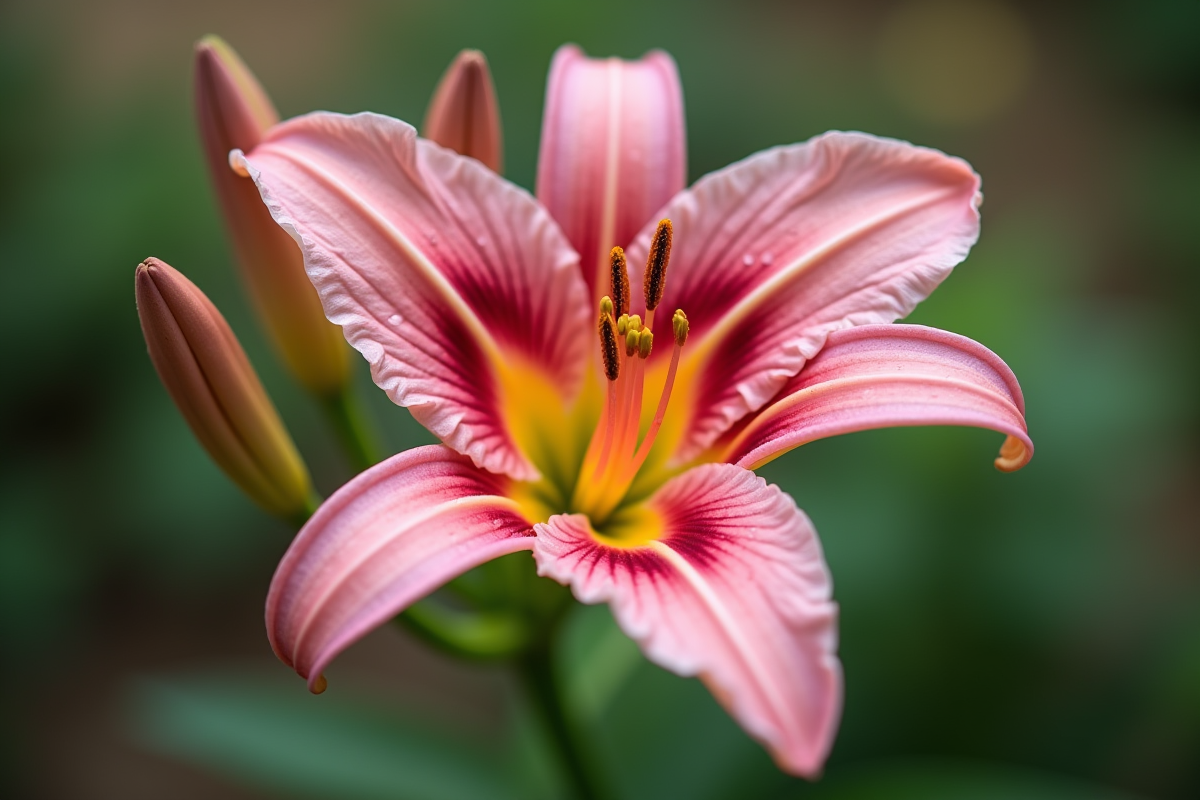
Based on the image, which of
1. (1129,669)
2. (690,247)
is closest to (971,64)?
(1129,669)

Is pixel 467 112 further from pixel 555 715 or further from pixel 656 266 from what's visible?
pixel 555 715

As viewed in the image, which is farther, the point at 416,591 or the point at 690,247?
the point at 690,247

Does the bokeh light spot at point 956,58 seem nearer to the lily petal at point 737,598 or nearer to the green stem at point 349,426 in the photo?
the green stem at point 349,426

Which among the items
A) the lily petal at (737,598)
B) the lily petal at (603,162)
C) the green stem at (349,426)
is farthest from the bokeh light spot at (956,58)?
the lily petal at (737,598)

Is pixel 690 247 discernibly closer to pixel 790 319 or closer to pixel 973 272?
pixel 790 319

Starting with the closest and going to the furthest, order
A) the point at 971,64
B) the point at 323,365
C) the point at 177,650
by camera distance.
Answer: the point at 323,365 < the point at 177,650 < the point at 971,64

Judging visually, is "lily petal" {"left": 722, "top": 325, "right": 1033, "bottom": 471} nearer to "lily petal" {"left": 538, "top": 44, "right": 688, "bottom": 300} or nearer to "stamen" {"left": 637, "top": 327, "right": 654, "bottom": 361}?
"stamen" {"left": 637, "top": 327, "right": 654, "bottom": 361}
